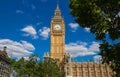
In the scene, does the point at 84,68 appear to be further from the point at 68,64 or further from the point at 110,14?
the point at 110,14

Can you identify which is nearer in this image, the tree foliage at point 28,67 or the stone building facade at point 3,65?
the tree foliage at point 28,67

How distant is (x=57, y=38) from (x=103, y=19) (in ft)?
360

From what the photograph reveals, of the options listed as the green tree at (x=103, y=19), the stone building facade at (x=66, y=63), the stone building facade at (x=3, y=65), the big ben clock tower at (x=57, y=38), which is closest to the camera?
the green tree at (x=103, y=19)

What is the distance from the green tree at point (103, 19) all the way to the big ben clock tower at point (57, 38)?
338ft

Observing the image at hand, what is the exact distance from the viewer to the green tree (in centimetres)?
1752

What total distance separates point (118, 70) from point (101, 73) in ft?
340

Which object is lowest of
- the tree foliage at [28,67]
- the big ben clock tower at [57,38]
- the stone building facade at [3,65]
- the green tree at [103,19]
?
the green tree at [103,19]

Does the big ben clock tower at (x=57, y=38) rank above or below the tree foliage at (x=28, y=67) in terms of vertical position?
Answer: above

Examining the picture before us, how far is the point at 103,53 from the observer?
18641mm

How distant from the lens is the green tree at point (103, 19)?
17516 mm

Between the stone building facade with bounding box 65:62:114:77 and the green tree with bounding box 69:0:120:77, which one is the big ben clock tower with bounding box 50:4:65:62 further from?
the green tree with bounding box 69:0:120:77

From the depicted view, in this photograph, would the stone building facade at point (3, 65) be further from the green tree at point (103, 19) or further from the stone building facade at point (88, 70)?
the green tree at point (103, 19)

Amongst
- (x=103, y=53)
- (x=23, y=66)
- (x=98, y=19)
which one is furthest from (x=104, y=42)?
(x=23, y=66)

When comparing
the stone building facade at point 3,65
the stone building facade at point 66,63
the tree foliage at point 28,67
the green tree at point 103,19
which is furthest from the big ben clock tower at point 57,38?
the green tree at point 103,19
